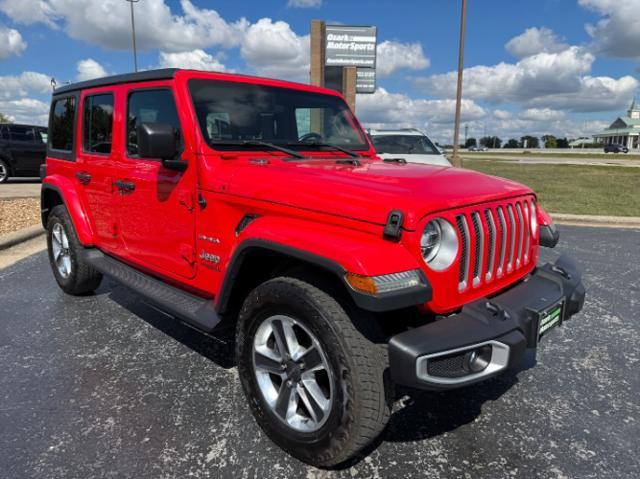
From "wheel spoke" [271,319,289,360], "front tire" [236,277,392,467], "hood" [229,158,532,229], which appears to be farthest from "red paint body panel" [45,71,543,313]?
"wheel spoke" [271,319,289,360]

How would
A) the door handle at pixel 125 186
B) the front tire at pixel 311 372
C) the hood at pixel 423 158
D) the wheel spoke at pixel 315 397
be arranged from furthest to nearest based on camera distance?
the hood at pixel 423 158 < the door handle at pixel 125 186 < the wheel spoke at pixel 315 397 < the front tire at pixel 311 372

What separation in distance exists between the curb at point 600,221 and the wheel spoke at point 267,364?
7.71m

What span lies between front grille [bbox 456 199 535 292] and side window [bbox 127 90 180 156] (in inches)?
72.6

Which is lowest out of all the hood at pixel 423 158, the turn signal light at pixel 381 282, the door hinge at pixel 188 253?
the door hinge at pixel 188 253

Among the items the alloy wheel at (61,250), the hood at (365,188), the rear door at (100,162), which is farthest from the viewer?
Result: the alloy wheel at (61,250)

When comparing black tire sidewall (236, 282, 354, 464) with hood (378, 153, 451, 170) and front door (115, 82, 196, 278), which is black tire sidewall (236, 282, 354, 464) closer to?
front door (115, 82, 196, 278)

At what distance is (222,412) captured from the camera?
2.77 meters

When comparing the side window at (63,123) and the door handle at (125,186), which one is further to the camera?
the side window at (63,123)

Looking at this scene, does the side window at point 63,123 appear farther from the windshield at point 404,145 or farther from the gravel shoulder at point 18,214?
the windshield at point 404,145

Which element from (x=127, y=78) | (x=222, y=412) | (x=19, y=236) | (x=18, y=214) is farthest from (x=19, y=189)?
(x=222, y=412)

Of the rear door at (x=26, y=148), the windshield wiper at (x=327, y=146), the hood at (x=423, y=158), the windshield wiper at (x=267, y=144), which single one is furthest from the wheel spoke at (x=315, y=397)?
the rear door at (x=26, y=148)

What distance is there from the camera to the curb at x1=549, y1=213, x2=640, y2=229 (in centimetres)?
845

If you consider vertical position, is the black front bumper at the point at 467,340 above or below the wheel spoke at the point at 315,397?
above

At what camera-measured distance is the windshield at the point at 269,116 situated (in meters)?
3.07
